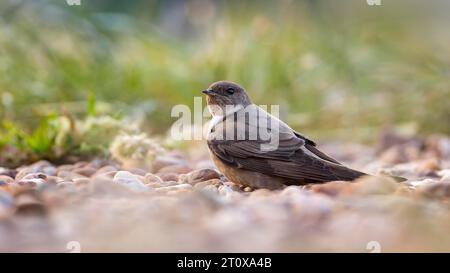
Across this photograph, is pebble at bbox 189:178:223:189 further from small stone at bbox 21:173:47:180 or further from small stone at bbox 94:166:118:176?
small stone at bbox 21:173:47:180

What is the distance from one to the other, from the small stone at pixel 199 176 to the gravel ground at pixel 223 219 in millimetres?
484

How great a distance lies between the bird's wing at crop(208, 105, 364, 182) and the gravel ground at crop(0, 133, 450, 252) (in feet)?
1.19

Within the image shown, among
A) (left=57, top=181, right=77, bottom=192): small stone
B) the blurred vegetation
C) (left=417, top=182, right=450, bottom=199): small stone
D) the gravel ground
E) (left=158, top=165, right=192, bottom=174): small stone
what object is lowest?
the gravel ground

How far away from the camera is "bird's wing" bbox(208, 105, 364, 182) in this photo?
362cm

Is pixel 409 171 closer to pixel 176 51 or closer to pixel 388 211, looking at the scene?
pixel 388 211

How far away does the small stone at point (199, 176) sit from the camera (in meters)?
3.85

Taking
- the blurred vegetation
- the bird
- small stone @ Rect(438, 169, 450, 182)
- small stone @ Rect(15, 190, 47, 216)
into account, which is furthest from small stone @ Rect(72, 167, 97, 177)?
small stone @ Rect(438, 169, 450, 182)

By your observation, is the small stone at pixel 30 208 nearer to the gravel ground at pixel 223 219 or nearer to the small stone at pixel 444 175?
the gravel ground at pixel 223 219

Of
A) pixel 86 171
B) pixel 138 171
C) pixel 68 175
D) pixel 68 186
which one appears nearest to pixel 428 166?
pixel 138 171

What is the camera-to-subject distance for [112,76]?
6832mm

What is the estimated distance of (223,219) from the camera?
2406mm

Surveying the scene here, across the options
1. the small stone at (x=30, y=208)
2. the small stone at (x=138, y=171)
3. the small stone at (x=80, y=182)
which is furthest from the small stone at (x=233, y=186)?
the small stone at (x=30, y=208)

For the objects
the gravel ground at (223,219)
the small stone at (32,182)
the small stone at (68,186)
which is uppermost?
the small stone at (32,182)
